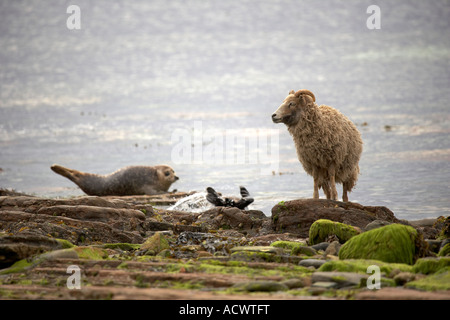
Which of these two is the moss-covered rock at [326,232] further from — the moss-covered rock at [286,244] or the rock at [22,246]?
the rock at [22,246]

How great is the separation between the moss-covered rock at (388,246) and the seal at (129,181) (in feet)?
34.2

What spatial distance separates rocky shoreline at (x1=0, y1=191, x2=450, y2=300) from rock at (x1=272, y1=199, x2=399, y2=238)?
17mm

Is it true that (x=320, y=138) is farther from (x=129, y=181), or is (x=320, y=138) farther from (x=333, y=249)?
(x=129, y=181)

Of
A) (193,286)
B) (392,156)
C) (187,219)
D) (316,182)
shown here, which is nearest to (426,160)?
(392,156)

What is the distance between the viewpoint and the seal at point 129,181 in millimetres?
19047

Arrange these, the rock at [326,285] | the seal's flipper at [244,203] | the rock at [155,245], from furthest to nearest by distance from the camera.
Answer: the seal's flipper at [244,203] → the rock at [155,245] → the rock at [326,285]

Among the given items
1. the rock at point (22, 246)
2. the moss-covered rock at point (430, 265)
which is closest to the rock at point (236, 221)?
the rock at point (22, 246)

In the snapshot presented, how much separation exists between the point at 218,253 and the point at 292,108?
4.15m

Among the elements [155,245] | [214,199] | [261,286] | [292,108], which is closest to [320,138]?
[292,108]

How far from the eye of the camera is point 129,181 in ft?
62.5

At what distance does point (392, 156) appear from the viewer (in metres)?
21.9

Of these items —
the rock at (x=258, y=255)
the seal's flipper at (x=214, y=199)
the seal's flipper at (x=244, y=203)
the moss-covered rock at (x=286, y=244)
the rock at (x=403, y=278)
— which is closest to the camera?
the rock at (x=403, y=278)
